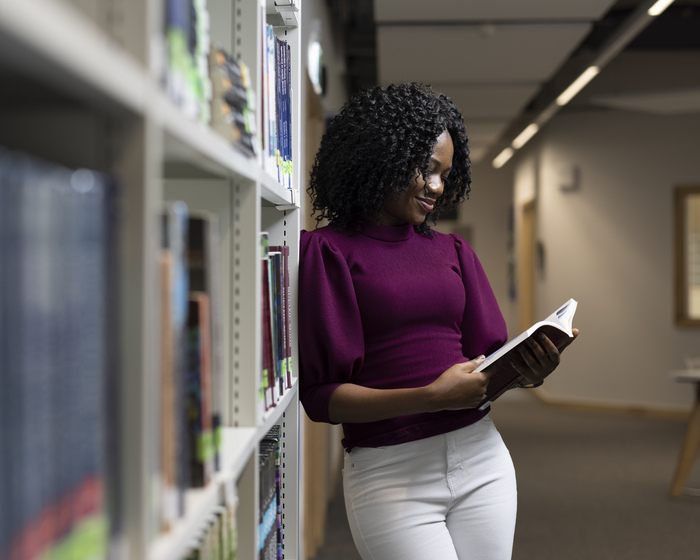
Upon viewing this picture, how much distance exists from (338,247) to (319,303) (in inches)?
5.2

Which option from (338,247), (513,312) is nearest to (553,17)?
(338,247)

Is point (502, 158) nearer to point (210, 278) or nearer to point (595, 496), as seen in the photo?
point (595, 496)

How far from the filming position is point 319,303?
4.44 ft

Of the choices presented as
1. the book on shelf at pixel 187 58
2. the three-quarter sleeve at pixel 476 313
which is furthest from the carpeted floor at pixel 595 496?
the book on shelf at pixel 187 58

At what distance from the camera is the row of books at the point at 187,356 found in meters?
0.60

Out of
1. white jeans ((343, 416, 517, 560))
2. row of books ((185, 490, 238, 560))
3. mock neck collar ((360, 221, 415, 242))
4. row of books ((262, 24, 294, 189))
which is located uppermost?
row of books ((262, 24, 294, 189))

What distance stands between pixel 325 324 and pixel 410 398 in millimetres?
208

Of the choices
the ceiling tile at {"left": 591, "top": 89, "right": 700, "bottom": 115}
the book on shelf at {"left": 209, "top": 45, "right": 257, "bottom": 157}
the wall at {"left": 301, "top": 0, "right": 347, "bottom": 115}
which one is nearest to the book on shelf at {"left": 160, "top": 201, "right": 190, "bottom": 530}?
the book on shelf at {"left": 209, "top": 45, "right": 257, "bottom": 157}

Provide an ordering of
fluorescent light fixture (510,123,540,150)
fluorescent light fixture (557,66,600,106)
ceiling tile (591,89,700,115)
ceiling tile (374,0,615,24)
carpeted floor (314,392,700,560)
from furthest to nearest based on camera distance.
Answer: fluorescent light fixture (510,123,540,150) < ceiling tile (591,89,700,115) < fluorescent light fixture (557,66,600,106) < ceiling tile (374,0,615,24) < carpeted floor (314,392,700,560)

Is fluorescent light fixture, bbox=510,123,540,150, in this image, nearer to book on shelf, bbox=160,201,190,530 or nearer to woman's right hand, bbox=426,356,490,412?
woman's right hand, bbox=426,356,490,412

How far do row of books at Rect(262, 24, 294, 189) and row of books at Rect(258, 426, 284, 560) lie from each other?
485 millimetres

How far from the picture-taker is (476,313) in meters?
1.57

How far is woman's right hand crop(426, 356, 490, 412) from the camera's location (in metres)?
1.29

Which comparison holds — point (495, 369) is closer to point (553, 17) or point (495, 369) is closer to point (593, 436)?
point (553, 17)
